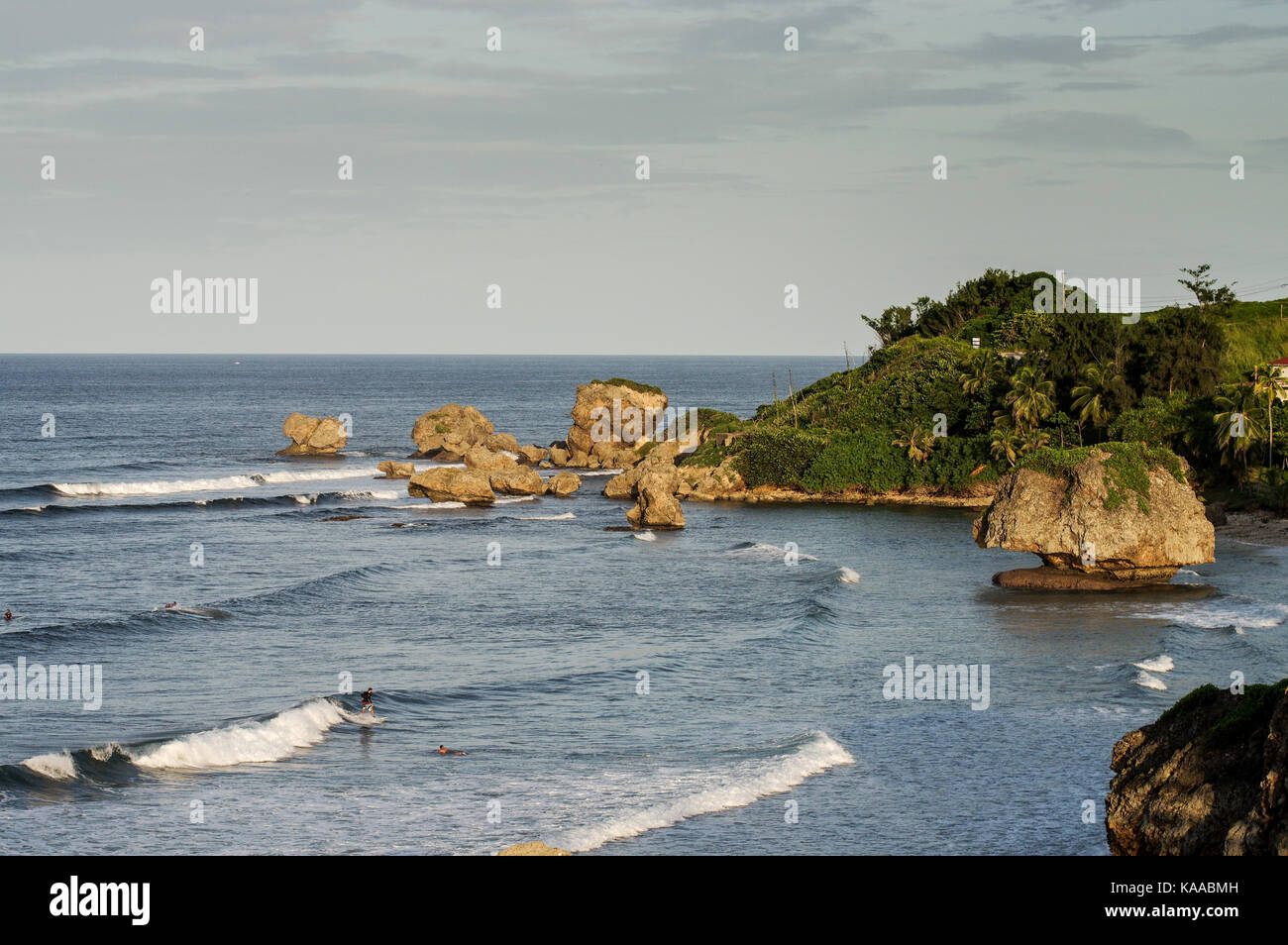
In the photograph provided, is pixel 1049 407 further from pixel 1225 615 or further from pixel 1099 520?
pixel 1225 615

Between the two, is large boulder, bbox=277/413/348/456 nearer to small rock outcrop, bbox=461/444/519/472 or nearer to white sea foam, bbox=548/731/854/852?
small rock outcrop, bbox=461/444/519/472

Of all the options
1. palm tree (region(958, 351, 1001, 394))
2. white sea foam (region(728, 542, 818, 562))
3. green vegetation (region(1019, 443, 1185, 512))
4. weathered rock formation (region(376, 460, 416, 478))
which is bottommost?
white sea foam (region(728, 542, 818, 562))

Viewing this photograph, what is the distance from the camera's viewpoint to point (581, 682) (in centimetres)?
3903

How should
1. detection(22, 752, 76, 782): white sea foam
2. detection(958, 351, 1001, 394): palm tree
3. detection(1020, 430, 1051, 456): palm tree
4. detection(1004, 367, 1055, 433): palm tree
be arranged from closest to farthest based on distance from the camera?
detection(22, 752, 76, 782): white sea foam < detection(1020, 430, 1051, 456): palm tree < detection(1004, 367, 1055, 433): palm tree < detection(958, 351, 1001, 394): palm tree

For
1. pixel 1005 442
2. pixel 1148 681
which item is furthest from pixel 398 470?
pixel 1148 681

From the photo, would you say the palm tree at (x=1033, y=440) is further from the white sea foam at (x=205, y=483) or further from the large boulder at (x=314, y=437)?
the large boulder at (x=314, y=437)

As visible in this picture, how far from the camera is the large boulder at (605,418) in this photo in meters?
111

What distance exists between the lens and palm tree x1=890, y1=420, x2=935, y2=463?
276 feet

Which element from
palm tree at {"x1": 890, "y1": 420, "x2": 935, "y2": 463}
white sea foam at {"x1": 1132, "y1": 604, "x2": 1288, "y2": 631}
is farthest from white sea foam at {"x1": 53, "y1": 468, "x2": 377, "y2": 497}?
white sea foam at {"x1": 1132, "y1": 604, "x2": 1288, "y2": 631}

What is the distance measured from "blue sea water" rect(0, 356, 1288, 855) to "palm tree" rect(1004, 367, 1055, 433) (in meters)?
9.97

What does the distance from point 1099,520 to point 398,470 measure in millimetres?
66776
